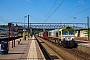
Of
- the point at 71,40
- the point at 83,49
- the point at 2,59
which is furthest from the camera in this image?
the point at 71,40

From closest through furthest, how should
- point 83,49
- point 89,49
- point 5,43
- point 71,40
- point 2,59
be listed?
point 2,59
point 5,43
point 89,49
point 83,49
point 71,40

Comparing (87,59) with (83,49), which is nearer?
(87,59)

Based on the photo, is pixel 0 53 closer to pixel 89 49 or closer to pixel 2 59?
pixel 2 59

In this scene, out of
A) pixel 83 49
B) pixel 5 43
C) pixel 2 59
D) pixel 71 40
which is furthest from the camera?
pixel 71 40

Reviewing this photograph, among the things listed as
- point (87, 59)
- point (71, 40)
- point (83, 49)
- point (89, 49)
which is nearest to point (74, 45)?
point (71, 40)

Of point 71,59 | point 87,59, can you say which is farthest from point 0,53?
point 87,59

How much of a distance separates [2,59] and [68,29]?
1921 centimetres

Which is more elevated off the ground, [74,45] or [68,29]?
[68,29]

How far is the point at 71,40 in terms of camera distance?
95.0ft

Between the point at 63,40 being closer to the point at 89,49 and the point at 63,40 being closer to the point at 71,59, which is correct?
the point at 89,49

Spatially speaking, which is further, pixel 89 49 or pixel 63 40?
pixel 63 40

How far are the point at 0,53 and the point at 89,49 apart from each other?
10899mm

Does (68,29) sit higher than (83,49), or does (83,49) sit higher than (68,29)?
(68,29)

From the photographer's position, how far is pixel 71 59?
54.2 feet
